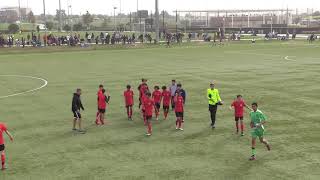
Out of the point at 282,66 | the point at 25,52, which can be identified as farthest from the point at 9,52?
the point at 282,66

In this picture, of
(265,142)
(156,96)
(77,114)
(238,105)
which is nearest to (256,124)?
(265,142)

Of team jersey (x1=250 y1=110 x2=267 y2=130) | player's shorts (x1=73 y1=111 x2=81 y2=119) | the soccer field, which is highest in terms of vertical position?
team jersey (x1=250 y1=110 x2=267 y2=130)

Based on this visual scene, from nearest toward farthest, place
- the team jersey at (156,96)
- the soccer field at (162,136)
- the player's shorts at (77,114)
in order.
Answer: the soccer field at (162,136) → the player's shorts at (77,114) → the team jersey at (156,96)

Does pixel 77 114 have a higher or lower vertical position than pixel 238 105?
lower

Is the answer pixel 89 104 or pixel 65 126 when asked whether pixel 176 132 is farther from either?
pixel 89 104

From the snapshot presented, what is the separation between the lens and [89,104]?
23922 millimetres

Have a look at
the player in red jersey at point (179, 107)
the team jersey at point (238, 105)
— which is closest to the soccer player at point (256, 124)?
the team jersey at point (238, 105)

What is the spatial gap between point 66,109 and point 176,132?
7595 millimetres

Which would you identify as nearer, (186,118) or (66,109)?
(186,118)

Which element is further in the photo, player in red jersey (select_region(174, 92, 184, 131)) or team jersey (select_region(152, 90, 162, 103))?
team jersey (select_region(152, 90, 162, 103))

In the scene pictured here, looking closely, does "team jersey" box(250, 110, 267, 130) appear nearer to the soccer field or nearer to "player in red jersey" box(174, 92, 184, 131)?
the soccer field

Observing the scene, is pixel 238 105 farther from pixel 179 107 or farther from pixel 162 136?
pixel 162 136

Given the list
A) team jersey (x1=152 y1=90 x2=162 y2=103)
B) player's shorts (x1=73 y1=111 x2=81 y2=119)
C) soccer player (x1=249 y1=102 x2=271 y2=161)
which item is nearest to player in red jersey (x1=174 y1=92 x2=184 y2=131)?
team jersey (x1=152 y1=90 x2=162 y2=103)

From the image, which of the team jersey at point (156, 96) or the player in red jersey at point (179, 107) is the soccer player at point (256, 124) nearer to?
the player in red jersey at point (179, 107)
